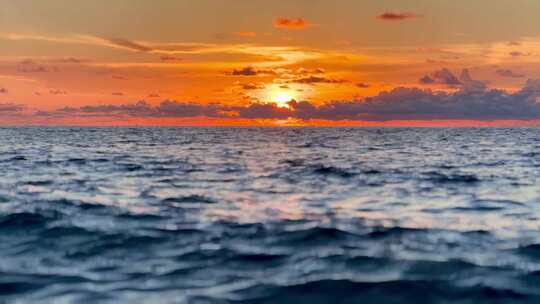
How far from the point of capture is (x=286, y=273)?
10758mm

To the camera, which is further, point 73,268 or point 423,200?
point 423,200

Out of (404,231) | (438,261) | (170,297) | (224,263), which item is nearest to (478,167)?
(404,231)

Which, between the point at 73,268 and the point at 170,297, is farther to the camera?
the point at 73,268

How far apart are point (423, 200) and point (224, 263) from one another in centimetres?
1055

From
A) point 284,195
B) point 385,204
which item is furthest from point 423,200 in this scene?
point 284,195

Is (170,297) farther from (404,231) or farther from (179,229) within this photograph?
(404,231)

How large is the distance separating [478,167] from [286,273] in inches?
1042

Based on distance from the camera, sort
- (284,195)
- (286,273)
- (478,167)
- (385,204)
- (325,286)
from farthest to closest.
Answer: (478,167)
(284,195)
(385,204)
(286,273)
(325,286)

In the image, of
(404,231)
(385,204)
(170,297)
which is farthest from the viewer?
(385,204)

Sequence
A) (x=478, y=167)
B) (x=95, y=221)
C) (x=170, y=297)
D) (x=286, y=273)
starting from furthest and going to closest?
1. (x=478, y=167)
2. (x=95, y=221)
3. (x=286, y=273)
4. (x=170, y=297)

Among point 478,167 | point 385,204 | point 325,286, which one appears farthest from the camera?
point 478,167

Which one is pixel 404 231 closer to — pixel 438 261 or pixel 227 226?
pixel 438 261

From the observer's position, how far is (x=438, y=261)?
38.0 feet

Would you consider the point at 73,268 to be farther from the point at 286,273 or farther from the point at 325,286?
the point at 325,286
